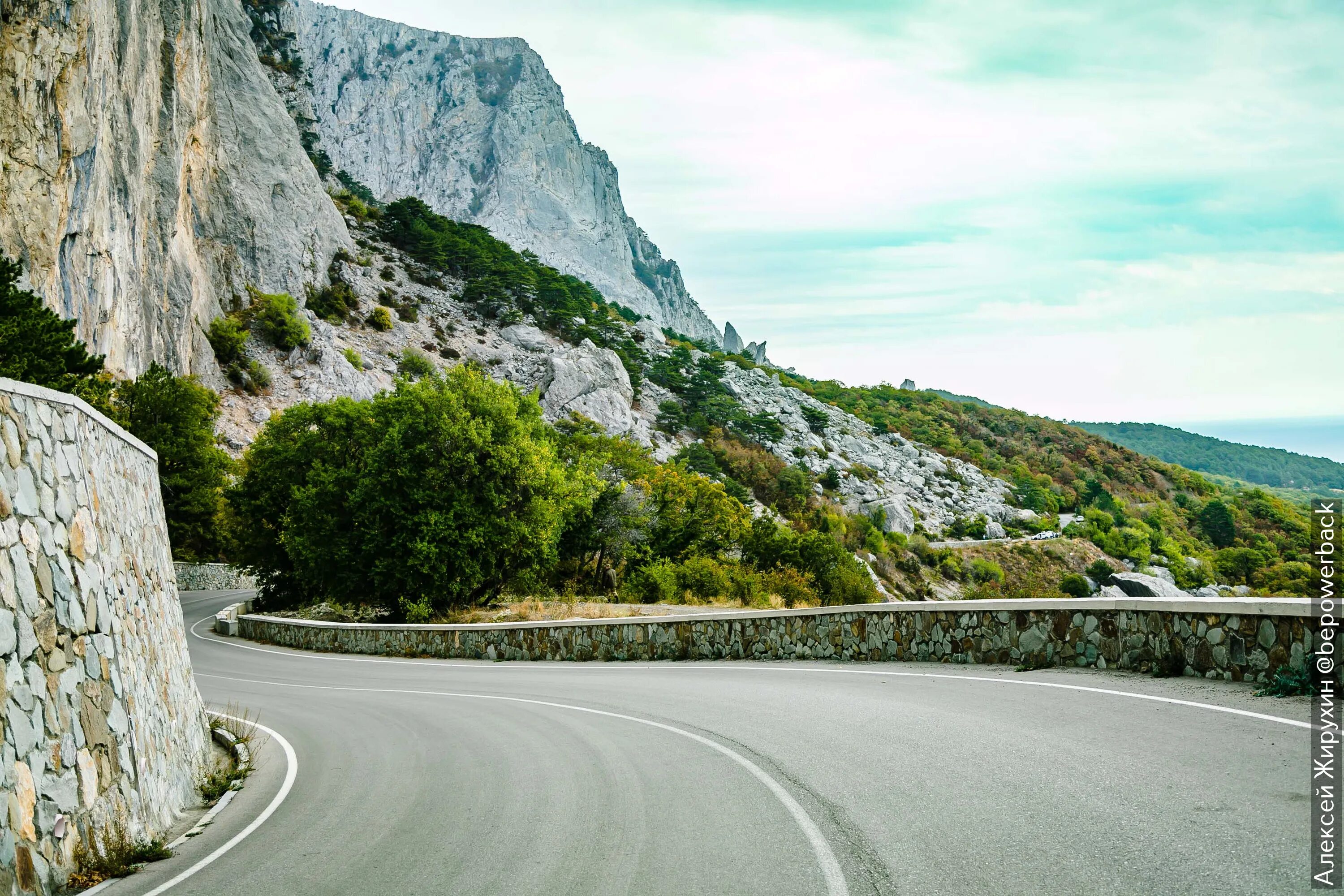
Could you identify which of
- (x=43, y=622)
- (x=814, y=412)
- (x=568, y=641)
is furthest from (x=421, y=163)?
(x=43, y=622)

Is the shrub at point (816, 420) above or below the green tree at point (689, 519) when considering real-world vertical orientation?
above

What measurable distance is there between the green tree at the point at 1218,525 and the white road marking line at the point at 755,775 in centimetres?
7744

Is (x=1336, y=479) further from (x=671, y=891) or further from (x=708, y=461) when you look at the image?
(x=671, y=891)

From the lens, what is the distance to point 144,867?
5.93 metres

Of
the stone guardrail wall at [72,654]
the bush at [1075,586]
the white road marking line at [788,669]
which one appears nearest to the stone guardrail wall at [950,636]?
the white road marking line at [788,669]

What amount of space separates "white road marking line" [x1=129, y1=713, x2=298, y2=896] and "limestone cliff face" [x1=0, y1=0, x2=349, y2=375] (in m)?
29.7

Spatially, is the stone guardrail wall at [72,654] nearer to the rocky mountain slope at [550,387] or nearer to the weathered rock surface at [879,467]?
the rocky mountain slope at [550,387]

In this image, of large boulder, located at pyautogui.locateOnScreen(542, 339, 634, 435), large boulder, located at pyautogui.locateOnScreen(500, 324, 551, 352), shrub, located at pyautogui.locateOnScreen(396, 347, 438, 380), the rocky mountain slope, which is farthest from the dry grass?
large boulder, located at pyautogui.locateOnScreen(500, 324, 551, 352)

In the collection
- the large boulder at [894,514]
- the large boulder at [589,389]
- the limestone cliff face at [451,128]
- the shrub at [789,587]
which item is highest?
the limestone cliff face at [451,128]

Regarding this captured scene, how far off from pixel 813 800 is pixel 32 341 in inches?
1262

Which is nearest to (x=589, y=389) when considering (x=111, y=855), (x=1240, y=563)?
(x=1240, y=563)

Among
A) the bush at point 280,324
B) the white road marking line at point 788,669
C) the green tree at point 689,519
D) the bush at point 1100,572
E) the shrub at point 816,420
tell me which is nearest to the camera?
the white road marking line at point 788,669

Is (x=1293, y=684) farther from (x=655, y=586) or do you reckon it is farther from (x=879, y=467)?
(x=879, y=467)

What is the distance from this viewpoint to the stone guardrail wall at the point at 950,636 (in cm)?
845
